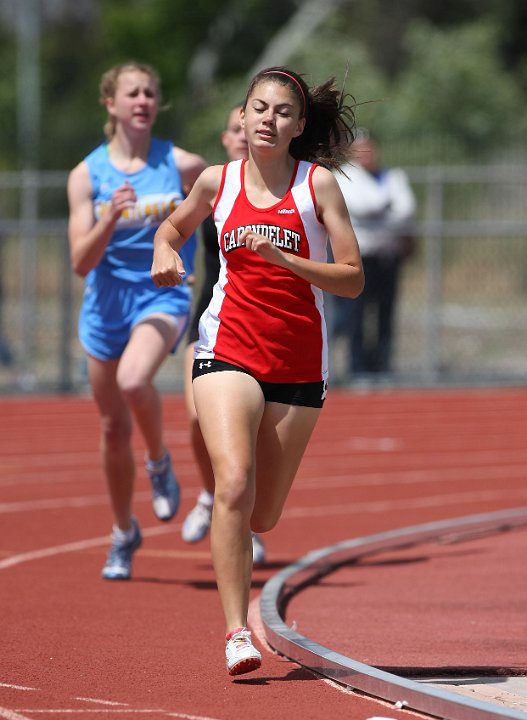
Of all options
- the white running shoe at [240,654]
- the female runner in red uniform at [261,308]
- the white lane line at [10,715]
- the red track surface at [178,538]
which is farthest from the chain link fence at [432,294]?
the white lane line at [10,715]

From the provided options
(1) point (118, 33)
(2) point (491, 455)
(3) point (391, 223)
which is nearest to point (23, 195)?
(3) point (391, 223)

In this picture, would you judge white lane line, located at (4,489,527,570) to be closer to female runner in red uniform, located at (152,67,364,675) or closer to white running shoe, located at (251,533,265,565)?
white running shoe, located at (251,533,265,565)

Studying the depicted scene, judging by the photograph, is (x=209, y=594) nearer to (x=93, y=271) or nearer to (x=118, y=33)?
(x=93, y=271)

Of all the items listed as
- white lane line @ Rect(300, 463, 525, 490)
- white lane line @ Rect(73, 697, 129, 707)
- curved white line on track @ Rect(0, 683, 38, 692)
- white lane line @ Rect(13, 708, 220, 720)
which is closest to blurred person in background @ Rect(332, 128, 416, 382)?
white lane line @ Rect(300, 463, 525, 490)

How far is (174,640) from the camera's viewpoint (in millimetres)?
6492

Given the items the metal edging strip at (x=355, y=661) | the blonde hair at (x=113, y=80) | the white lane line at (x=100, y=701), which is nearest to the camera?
the metal edging strip at (x=355, y=661)

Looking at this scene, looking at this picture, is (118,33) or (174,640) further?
(118,33)

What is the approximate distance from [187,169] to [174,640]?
9.35 feet

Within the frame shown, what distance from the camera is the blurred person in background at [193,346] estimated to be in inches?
320

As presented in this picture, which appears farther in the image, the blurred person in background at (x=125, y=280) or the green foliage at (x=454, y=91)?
the green foliage at (x=454, y=91)

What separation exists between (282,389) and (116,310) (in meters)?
2.39

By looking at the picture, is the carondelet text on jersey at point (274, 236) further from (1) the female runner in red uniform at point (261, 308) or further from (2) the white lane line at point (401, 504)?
(2) the white lane line at point (401, 504)

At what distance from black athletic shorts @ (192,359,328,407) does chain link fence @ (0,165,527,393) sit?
40.9ft

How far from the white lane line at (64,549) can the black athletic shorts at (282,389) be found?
2.87 meters
